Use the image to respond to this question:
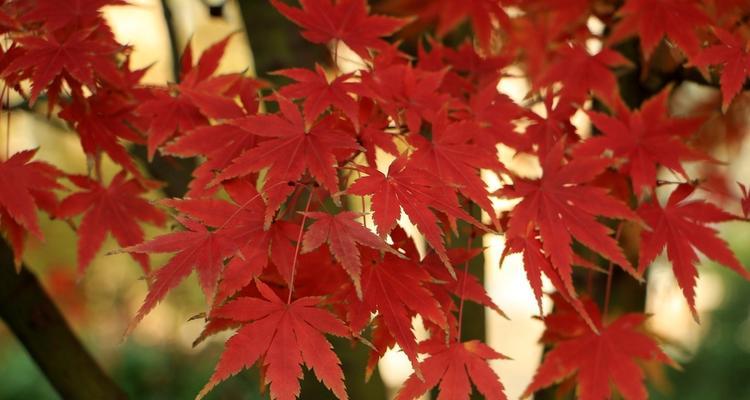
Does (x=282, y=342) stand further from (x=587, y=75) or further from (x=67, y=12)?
(x=587, y=75)

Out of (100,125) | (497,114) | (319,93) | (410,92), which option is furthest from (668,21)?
(100,125)

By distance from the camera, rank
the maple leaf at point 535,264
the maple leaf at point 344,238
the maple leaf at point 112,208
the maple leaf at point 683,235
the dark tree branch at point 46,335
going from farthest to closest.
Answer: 1. the dark tree branch at point 46,335
2. the maple leaf at point 112,208
3. the maple leaf at point 683,235
4. the maple leaf at point 535,264
5. the maple leaf at point 344,238

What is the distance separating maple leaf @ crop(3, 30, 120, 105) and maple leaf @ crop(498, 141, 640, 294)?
0.48 metres

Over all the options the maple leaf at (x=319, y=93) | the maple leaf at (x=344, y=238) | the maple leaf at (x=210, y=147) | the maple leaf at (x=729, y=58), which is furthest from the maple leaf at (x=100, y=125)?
the maple leaf at (x=729, y=58)

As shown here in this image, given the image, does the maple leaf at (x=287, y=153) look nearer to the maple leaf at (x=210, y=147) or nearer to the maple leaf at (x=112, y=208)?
the maple leaf at (x=210, y=147)

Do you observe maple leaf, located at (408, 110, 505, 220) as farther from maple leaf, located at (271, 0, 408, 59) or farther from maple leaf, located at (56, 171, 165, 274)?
maple leaf, located at (56, 171, 165, 274)

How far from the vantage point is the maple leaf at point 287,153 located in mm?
786

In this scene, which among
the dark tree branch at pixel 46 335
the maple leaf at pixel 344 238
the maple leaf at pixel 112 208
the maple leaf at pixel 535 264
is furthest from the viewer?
the dark tree branch at pixel 46 335

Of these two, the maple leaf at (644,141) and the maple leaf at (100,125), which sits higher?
the maple leaf at (100,125)

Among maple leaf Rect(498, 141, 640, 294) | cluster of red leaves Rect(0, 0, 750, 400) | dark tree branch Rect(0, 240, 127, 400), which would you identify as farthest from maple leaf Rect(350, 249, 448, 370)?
dark tree branch Rect(0, 240, 127, 400)

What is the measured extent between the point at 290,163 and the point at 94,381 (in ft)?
2.04

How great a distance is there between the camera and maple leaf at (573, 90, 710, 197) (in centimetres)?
101

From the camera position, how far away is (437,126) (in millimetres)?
883

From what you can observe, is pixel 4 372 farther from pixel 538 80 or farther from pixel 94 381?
pixel 538 80
